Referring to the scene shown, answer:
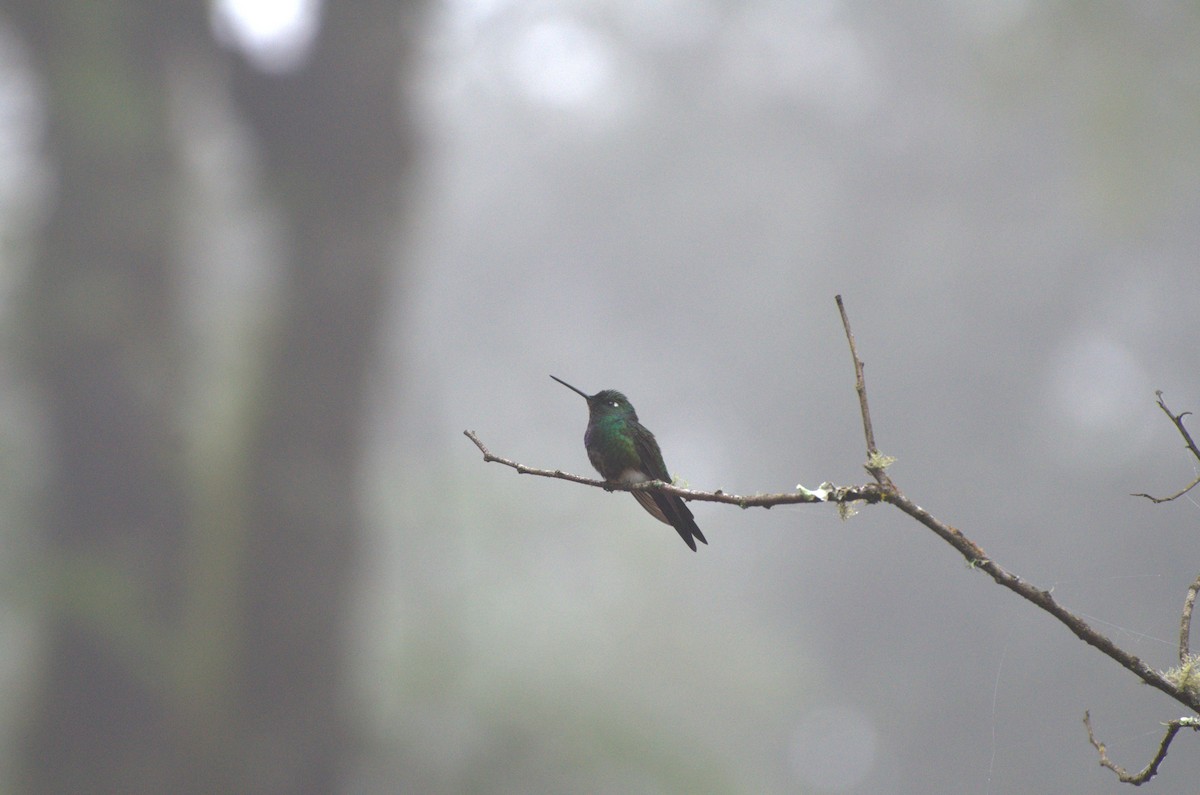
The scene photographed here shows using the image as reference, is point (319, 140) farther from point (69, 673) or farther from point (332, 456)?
point (69, 673)

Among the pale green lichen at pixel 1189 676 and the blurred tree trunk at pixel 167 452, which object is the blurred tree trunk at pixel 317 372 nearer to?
the blurred tree trunk at pixel 167 452

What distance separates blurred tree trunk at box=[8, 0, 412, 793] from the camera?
11.9 feet

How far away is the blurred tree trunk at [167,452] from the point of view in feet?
11.9

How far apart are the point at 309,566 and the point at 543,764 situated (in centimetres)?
145

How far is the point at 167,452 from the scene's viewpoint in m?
3.86

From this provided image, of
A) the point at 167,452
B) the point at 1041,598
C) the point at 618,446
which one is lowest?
the point at 1041,598

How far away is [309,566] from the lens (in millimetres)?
3764

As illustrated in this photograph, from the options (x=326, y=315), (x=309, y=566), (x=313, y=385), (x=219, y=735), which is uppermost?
(x=326, y=315)

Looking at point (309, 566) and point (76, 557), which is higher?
point (309, 566)

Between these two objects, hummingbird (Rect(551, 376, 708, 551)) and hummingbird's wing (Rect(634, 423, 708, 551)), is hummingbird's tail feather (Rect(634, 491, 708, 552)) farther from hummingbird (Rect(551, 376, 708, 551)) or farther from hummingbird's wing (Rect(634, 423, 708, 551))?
hummingbird (Rect(551, 376, 708, 551))

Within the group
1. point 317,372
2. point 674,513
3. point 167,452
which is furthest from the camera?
point 317,372

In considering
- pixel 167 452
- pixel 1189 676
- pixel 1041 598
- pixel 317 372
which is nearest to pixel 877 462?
pixel 1041 598

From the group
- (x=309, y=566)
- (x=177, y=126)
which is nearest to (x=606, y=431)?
(x=309, y=566)

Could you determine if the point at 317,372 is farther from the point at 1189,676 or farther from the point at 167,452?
the point at 1189,676
